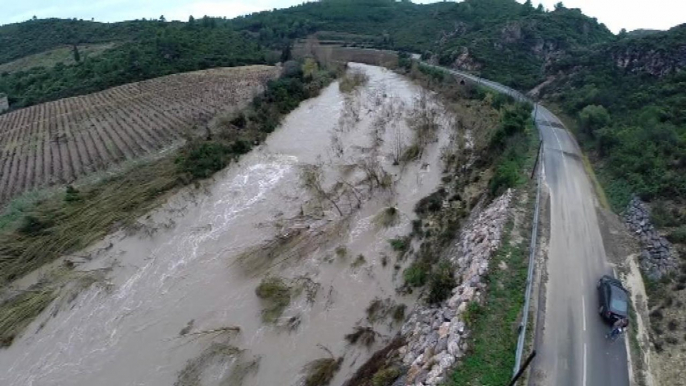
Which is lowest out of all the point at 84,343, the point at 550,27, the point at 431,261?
the point at 84,343

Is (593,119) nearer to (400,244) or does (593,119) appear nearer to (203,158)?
(400,244)

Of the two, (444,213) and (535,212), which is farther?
(444,213)

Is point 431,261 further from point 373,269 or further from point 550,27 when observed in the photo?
point 550,27

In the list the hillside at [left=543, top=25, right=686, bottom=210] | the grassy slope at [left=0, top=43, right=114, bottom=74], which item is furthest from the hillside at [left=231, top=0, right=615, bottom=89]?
the grassy slope at [left=0, top=43, right=114, bottom=74]

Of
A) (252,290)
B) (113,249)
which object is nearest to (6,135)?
(113,249)

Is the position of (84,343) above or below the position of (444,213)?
below
